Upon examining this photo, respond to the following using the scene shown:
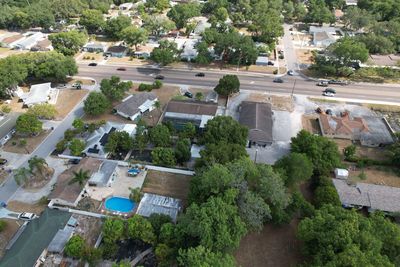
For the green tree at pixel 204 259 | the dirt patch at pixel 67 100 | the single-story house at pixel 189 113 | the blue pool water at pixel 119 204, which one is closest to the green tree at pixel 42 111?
the dirt patch at pixel 67 100

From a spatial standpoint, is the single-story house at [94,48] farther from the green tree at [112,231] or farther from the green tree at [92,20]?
the green tree at [112,231]

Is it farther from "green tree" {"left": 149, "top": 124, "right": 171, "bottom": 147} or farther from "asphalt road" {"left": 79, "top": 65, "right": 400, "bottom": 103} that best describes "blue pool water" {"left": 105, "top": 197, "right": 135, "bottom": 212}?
"asphalt road" {"left": 79, "top": 65, "right": 400, "bottom": 103}

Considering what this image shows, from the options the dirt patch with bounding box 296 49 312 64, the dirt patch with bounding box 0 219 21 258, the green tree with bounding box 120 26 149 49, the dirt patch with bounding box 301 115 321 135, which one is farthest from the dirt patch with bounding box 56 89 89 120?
the dirt patch with bounding box 296 49 312 64

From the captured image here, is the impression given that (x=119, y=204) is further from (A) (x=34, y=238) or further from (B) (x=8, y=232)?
(B) (x=8, y=232)

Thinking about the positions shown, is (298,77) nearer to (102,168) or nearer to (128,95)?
(128,95)

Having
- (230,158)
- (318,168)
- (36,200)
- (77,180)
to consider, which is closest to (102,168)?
(77,180)
